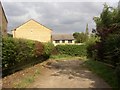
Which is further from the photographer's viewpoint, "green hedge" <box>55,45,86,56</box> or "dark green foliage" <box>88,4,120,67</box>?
"green hedge" <box>55,45,86,56</box>

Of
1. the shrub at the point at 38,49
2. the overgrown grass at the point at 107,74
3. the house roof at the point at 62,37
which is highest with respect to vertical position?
the house roof at the point at 62,37

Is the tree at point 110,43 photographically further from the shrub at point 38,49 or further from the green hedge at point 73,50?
the green hedge at point 73,50

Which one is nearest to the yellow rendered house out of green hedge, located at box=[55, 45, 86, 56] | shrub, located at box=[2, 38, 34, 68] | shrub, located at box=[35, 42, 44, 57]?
green hedge, located at box=[55, 45, 86, 56]

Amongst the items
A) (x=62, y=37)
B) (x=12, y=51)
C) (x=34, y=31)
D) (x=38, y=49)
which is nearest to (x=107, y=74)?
(x=12, y=51)

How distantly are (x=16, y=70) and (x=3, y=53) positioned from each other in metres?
3.98

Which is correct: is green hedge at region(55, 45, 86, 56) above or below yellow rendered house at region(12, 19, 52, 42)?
below

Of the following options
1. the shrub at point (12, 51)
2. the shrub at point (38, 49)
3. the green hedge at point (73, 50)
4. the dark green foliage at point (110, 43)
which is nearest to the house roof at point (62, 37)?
the green hedge at point (73, 50)

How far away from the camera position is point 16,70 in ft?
54.7

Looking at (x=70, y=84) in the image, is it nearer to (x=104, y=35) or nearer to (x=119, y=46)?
(x=119, y=46)

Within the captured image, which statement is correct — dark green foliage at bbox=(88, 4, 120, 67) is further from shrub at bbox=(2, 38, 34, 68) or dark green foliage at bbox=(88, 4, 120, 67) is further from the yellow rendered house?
the yellow rendered house

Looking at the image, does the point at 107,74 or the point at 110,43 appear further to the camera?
the point at 107,74

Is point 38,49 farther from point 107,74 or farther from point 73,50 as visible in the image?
point 73,50

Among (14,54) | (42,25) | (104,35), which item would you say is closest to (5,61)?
(14,54)

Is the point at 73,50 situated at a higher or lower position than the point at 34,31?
lower
